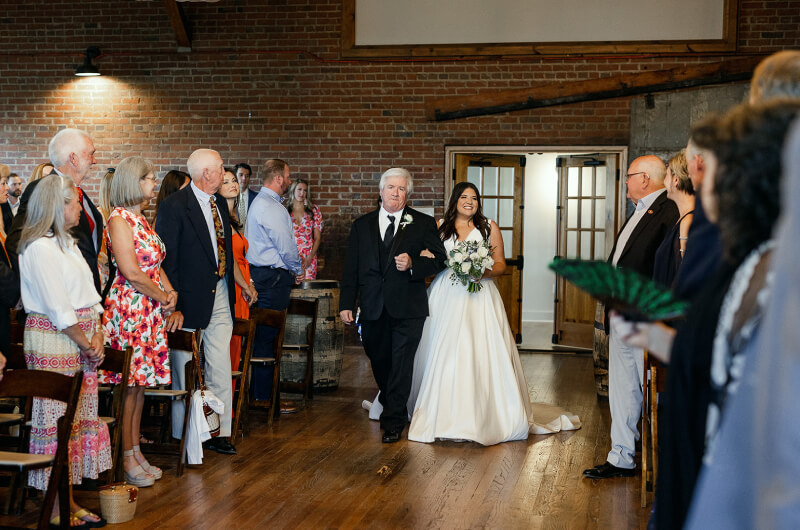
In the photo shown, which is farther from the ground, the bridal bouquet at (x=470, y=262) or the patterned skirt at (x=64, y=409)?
the bridal bouquet at (x=470, y=262)

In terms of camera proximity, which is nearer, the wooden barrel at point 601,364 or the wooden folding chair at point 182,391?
the wooden folding chair at point 182,391

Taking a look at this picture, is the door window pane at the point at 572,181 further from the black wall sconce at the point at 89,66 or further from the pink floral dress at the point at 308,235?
the black wall sconce at the point at 89,66

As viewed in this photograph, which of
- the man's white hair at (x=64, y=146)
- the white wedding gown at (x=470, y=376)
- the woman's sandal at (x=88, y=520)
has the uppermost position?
the man's white hair at (x=64, y=146)

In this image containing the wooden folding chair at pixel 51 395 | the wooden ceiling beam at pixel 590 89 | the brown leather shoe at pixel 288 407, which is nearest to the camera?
the wooden folding chair at pixel 51 395

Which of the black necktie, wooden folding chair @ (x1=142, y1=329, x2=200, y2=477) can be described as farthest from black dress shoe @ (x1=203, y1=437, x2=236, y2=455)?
the black necktie

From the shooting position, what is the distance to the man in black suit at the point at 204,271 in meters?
4.77

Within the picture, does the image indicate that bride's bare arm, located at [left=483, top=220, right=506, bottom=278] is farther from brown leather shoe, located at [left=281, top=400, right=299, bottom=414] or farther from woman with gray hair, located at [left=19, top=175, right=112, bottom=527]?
woman with gray hair, located at [left=19, top=175, right=112, bottom=527]

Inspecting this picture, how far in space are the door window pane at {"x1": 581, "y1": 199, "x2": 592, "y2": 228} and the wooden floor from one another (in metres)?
4.31

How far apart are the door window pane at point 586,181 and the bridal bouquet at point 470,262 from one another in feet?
14.6

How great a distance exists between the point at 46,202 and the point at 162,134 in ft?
22.0

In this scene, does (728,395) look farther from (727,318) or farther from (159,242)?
(159,242)

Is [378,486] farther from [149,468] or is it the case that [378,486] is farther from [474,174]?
[474,174]

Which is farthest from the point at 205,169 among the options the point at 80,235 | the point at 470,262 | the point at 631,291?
the point at 631,291

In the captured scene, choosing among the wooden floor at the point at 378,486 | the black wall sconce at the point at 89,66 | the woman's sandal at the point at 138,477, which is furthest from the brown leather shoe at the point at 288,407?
the black wall sconce at the point at 89,66
